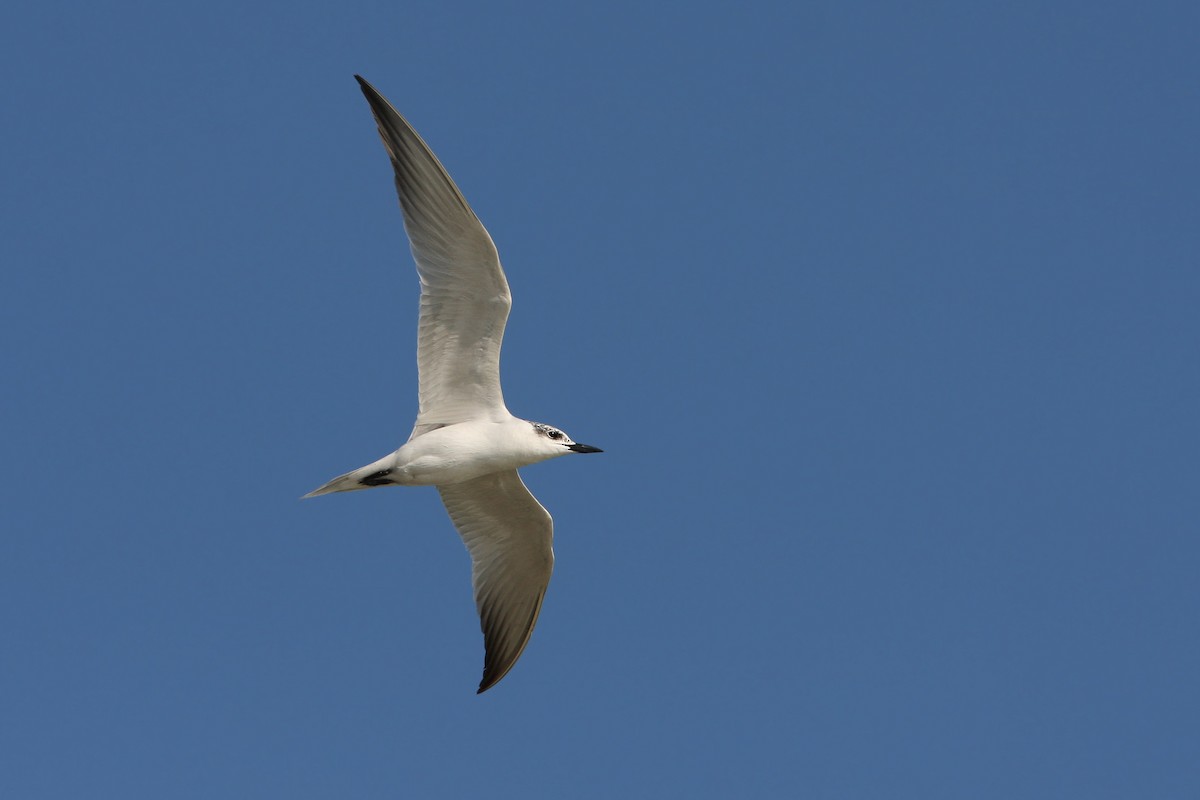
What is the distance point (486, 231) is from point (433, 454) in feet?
7.96

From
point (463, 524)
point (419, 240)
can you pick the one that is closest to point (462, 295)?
point (419, 240)

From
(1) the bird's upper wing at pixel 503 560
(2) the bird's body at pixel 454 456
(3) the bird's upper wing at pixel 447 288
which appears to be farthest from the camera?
(1) the bird's upper wing at pixel 503 560

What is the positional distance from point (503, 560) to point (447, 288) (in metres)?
3.71

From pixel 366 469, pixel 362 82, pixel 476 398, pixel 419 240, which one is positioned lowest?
pixel 366 469

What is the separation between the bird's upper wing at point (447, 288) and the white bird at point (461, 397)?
10 millimetres

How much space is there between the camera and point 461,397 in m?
16.2

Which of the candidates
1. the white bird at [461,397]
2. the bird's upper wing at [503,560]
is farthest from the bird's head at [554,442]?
the bird's upper wing at [503,560]

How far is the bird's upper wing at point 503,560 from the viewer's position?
17.3m

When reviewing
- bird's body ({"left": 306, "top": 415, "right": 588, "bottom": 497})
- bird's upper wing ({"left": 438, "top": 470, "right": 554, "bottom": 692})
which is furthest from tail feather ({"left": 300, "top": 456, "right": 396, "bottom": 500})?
bird's upper wing ({"left": 438, "top": 470, "right": 554, "bottom": 692})

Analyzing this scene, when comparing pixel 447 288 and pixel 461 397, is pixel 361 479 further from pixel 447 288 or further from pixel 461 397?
pixel 447 288

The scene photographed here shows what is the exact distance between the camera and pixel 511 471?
16984mm

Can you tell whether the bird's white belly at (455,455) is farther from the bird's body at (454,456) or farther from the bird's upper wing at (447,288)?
the bird's upper wing at (447,288)

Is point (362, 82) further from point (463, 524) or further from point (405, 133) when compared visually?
point (463, 524)

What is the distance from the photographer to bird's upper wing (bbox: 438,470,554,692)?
1733 cm
